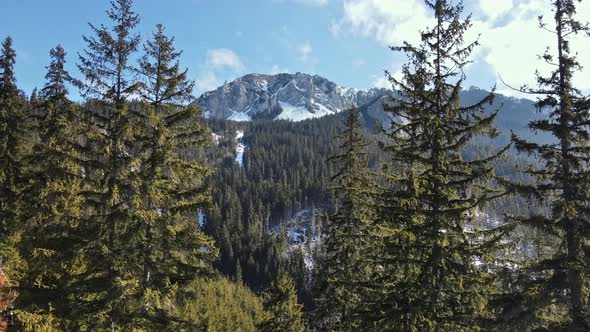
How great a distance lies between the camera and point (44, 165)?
20828mm

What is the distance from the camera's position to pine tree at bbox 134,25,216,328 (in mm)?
13727

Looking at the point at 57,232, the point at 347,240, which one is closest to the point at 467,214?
the point at 347,240

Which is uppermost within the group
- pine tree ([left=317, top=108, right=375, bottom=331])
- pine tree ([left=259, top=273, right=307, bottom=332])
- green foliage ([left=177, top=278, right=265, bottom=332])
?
pine tree ([left=317, top=108, right=375, bottom=331])

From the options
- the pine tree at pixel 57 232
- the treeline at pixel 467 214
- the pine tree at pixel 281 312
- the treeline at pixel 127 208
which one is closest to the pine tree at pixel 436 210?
the treeline at pixel 467 214

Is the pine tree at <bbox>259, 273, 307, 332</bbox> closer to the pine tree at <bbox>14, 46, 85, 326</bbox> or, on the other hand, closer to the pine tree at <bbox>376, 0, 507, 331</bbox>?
the pine tree at <bbox>14, 46, 85, 326</bbox>

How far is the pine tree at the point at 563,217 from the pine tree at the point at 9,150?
A: 23.2 meters

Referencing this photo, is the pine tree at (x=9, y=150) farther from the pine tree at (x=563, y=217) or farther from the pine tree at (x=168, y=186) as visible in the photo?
the pine tree at (x=563, y=217)

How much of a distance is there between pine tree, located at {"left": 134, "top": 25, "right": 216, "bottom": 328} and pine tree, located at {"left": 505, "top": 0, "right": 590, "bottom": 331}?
9667 millimetres

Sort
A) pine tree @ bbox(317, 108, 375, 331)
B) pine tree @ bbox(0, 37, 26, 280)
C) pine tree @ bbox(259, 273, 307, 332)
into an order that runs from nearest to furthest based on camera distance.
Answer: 1. pine tree @ bbox(317, 108, 375, 331)
2. pine tree @ bbox(0, 37, 26, 280)
3. pine tree @ bbox(259, 273, 307, 332)

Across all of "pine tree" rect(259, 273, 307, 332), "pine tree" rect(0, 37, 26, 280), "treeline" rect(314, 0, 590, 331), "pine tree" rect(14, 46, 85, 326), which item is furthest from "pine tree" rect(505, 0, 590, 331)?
"pine tree" rect(0, 37, 26, 280)

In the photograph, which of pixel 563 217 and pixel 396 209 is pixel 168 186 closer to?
pixel 396 209

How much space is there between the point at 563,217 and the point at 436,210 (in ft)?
11.5

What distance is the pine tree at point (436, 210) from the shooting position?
11.4 metres

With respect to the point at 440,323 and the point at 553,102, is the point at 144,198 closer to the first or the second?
the point at 440,323
